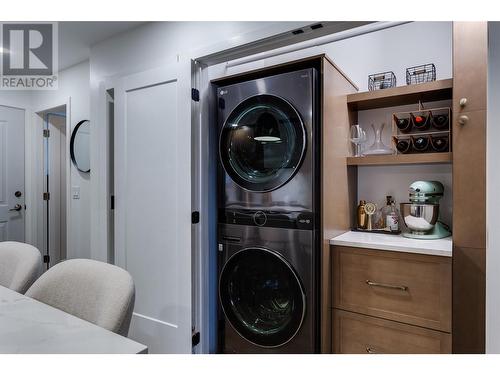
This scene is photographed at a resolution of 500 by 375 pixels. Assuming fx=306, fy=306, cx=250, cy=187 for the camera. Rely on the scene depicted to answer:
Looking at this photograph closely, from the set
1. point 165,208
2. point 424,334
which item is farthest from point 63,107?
point 424,334

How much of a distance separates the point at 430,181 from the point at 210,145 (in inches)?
55.3

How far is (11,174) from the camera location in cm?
355

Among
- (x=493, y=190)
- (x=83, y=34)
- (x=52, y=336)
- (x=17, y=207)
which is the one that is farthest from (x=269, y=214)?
(x=17, y=207)

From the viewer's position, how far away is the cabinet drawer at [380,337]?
1.45 metres

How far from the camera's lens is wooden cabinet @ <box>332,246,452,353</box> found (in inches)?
57.0

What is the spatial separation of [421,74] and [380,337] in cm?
153

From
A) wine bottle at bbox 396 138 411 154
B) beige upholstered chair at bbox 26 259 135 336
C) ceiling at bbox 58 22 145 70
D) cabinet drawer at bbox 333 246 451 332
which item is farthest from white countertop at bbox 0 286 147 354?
ceiling at bbox 58 22 145 70

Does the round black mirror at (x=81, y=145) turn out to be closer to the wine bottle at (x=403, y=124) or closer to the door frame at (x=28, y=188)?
the door frame at (x=28, y=188)

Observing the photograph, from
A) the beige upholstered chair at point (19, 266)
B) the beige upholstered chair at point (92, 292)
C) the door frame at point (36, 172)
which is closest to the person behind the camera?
the beige upholstered chair at point (92, 292)

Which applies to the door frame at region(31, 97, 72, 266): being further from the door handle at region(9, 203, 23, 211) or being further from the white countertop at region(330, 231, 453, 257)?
the white countertop at region(330, 231, 453, 257)

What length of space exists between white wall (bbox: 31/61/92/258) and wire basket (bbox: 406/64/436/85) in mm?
3019

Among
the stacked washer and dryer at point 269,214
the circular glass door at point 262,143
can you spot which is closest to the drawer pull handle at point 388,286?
the stacked washer and dryer at point 269,214

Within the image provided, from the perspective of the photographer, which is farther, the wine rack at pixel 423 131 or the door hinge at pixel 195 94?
the door hinge at pixel 195 94
